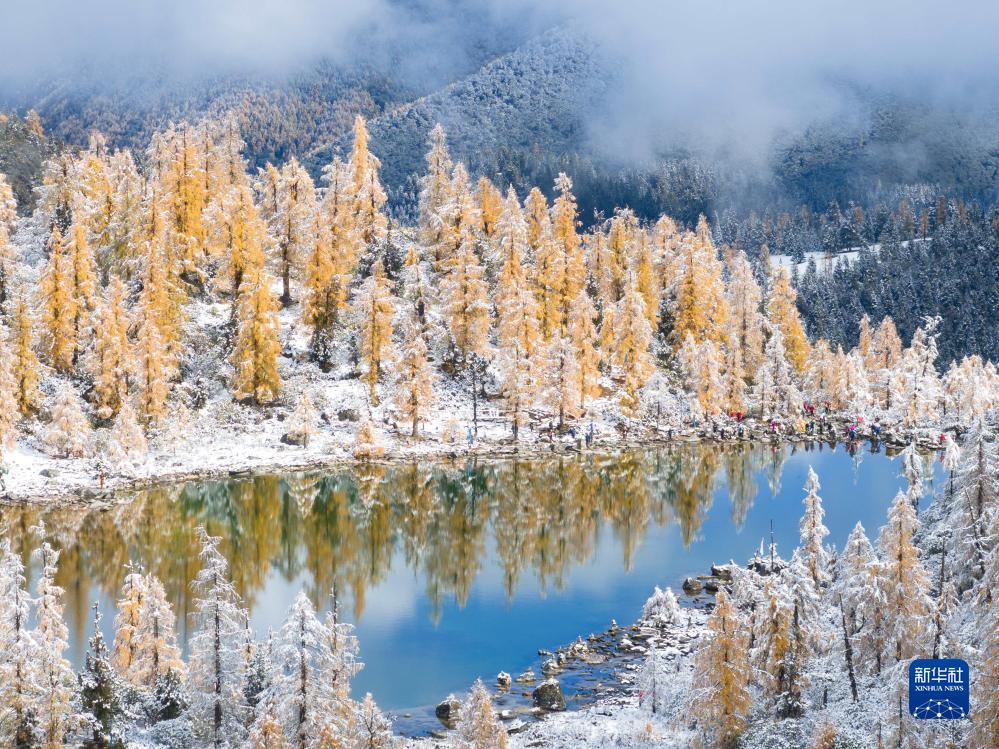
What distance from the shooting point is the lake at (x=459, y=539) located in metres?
41.9

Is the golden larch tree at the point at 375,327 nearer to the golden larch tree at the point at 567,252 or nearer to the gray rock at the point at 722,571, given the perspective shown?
the golden larch tree at the point at 567,252

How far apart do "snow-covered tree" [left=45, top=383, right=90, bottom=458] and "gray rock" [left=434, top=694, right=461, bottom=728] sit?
4141 cm

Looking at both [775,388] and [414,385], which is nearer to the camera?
[414,385]

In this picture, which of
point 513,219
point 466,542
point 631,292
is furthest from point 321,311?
point 466,542

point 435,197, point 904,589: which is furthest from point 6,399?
point 904,589

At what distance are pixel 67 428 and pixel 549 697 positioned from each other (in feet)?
145

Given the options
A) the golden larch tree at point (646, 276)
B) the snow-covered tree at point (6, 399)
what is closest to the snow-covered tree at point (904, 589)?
the snow-covered tree at point (6, 399)

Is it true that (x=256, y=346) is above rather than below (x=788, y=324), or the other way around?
below

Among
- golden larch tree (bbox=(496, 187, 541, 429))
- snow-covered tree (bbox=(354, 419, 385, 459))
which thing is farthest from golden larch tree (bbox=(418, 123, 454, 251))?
snow-covered tree (bbox=(354, 419, 385, 459))

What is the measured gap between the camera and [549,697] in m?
35.2

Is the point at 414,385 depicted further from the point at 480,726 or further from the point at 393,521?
the point at 480,726

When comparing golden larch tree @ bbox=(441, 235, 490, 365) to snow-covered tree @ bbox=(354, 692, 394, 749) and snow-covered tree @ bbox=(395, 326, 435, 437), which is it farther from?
snow-covered tree @ bbox=(354, 692, 394, 749)

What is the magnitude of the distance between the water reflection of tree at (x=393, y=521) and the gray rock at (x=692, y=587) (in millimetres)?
5239

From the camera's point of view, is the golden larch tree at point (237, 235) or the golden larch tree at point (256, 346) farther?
the golden larch tree at point (237, 235)
